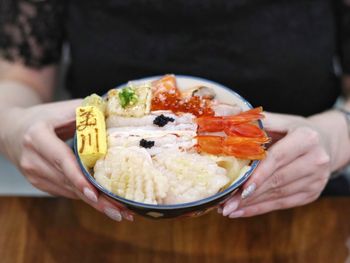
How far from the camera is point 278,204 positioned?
3.89 ft

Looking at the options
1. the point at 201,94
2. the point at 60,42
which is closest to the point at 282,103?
the point at 201,94

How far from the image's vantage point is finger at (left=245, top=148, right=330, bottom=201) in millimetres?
1106

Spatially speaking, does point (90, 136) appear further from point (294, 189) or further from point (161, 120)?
point (294, 189)

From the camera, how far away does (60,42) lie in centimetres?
156

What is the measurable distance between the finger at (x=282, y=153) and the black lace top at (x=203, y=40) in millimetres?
370

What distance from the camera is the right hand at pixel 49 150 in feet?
3.23

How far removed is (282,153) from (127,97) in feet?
1.09

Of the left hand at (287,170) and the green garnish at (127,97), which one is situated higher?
the green garnish at (127,97)

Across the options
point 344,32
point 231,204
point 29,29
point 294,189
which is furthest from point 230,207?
point 29,29

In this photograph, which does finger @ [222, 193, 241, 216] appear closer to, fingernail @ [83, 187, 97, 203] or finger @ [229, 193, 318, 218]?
finger @ [229, 193, 318, 218]

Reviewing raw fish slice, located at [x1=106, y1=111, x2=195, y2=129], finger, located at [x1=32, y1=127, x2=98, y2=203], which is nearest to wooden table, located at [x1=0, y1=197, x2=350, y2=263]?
finger, located at [x1=32, y1=127, x2=98, y2=203]

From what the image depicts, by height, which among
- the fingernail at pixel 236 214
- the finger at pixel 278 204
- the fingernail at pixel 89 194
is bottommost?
the finger at pixel 278 204

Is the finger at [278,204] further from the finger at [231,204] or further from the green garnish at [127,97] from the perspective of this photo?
the green garnish at [127,97]

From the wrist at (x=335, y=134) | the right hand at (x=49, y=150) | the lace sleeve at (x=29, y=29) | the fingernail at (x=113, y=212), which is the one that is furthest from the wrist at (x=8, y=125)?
the wrist at (x=335, y=134)
